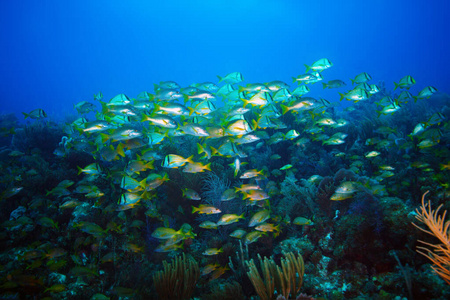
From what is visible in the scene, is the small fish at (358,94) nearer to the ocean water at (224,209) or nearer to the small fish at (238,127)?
the ocean water at (224,209)

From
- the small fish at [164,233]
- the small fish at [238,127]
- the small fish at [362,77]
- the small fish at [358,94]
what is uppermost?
the small fish at [362,77]

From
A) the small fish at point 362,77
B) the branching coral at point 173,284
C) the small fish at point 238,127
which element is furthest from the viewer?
the small fish at point 362,77

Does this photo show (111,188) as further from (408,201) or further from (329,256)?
(408,201)

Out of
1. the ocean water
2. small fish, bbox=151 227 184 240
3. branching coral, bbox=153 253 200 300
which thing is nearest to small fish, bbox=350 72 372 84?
the ocean water

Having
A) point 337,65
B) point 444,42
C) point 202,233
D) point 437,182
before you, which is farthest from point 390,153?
point 444,42

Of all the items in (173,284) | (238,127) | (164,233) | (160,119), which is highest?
(160,119)

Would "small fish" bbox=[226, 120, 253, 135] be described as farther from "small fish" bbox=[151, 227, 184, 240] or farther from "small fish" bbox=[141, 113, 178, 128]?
"small fish" bbox=[151, 227, 184, 240]

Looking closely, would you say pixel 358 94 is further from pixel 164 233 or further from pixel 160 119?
pixel 164 233

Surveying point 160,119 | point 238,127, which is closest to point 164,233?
point 160,119

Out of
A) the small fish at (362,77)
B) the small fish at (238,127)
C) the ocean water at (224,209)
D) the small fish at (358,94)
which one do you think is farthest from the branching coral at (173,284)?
the small fish at (362,77)

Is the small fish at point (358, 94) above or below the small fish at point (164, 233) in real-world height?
above

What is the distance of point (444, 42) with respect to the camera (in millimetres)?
135625

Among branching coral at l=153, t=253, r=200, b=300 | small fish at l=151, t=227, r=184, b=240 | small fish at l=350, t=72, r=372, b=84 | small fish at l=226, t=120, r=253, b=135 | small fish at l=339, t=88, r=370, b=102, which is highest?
small fish at l=350, t=72, r=372, b=84

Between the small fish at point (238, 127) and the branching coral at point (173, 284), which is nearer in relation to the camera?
the branching coral at point (173, 284)
